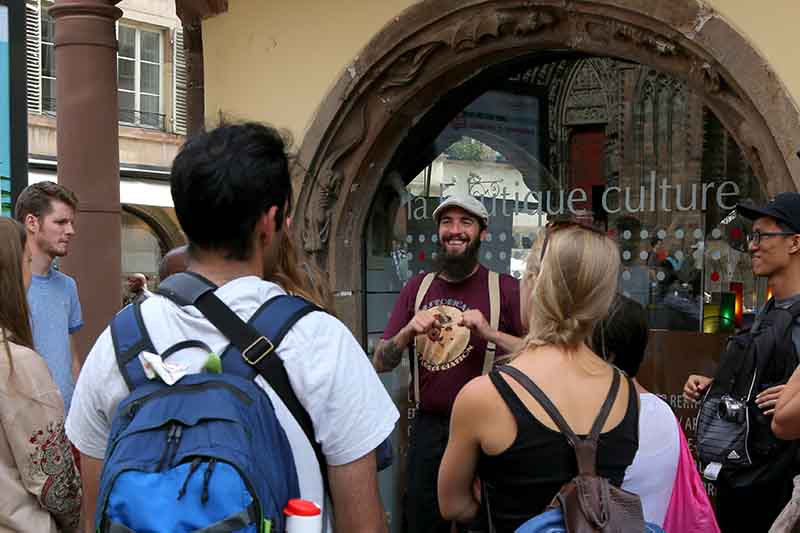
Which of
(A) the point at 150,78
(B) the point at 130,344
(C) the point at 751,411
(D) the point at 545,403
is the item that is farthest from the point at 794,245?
(A) the point at 150,78

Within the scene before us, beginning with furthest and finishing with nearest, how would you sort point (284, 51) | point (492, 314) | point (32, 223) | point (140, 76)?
point (140, 76)
point (284, 51)
point (32, 223)
point (492, 314)

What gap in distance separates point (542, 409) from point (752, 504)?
5.47 ft

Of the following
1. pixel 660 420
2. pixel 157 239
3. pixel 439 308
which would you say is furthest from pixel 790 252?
pixel 157 239

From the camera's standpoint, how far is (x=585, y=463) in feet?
6.93

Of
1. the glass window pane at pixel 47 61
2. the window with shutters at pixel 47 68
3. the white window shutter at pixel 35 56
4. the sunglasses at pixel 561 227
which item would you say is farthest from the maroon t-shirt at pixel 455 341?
the glass window pane at pixel 47 61

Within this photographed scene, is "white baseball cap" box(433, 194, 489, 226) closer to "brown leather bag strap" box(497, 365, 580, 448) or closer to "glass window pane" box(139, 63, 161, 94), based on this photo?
"brown leather bag strap" box(497, 365, 580, 448)

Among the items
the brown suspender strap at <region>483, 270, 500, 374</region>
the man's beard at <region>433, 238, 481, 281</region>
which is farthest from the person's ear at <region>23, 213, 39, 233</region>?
the brown suspender strap at <region>483, 270, 500, 374</region>

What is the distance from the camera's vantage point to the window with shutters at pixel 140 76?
2141 centimetres

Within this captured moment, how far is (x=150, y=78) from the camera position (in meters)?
21.8

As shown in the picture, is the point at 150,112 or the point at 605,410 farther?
the point at 150,112

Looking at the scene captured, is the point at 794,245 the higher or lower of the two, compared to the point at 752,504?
higher

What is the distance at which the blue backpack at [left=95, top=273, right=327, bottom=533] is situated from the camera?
1653 millimetres

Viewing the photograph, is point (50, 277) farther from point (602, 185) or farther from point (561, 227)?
point (561, 227)

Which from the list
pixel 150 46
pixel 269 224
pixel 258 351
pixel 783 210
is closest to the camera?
pixel 258 351
